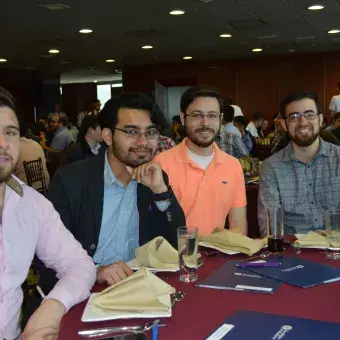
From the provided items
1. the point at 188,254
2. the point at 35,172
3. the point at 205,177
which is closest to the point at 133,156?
the point at 188,254

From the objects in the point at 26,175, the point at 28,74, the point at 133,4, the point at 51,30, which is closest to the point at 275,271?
the point at 26,175

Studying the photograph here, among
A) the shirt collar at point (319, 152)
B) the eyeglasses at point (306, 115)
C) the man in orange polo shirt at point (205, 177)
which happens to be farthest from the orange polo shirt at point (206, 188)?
the eyeglasses at point (306, 115)

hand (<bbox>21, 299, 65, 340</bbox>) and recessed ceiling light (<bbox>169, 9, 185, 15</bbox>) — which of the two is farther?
recessed ceiling light (<bbox>169, 9, 185, 15</bbox>)

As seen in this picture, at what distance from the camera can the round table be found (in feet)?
4.23

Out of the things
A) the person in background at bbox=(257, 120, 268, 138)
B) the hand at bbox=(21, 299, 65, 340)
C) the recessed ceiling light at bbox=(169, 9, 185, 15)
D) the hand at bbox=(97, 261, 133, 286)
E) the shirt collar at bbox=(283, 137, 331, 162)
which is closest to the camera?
the hand at bbox=(21, 299, 65, 340)

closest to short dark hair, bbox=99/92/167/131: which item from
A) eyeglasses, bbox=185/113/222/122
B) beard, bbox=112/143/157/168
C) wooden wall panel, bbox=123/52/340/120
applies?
beard, bbox=112/143/157/168

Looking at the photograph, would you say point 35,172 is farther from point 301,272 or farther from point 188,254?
point 301,272

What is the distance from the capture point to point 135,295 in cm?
141

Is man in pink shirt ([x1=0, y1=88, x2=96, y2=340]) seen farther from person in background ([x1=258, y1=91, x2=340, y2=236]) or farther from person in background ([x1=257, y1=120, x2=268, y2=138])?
person in background ([x1=257, y1=120, x2=268, y2=138])

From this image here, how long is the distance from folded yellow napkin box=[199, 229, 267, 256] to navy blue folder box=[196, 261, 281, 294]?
7.2 inches

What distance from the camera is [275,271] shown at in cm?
173

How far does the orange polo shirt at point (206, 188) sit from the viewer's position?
9.59 feet

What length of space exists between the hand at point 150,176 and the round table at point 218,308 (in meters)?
0.61

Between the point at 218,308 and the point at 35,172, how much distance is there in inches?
201
